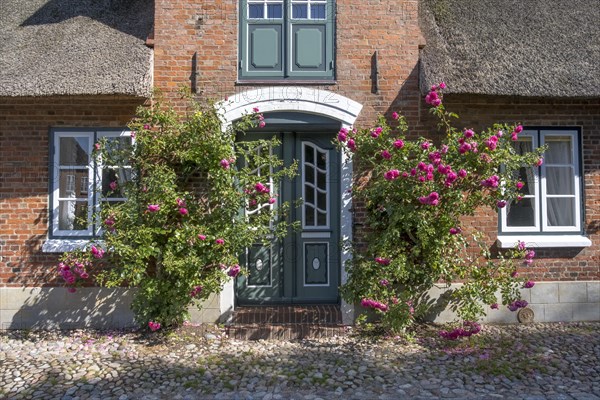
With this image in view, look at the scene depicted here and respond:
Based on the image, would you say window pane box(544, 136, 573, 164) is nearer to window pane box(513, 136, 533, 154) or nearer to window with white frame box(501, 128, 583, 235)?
window with white frame box(501, 128, 583, 235)

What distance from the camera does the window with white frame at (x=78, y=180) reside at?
23.4 ft

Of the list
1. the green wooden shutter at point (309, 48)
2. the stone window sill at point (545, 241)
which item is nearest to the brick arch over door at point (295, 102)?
the green wooden shutter at point (309, 48)

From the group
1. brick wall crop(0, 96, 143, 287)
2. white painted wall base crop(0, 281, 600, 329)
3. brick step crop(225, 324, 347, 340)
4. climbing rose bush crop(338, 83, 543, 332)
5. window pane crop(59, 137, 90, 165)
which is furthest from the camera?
window pane crop(59, 137, 90, 165)

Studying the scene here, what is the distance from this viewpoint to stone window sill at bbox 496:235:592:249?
717 cm

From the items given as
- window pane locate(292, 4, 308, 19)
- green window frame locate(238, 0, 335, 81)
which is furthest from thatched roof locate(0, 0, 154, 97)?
window pane locate(292, 4, 308, 19)

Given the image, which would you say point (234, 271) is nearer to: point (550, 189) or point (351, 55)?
point (351, 55)

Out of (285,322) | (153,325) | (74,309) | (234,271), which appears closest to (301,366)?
(285,322)

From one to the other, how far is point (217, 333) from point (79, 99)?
371 centimetres

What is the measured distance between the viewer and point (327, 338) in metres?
6.56

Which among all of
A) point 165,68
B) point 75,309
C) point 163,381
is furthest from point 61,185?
point 163,381

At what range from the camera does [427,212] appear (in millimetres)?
6297

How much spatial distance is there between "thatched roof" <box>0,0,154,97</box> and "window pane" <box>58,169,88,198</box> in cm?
119

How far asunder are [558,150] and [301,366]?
16.4 feet

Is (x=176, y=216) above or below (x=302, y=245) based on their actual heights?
above
